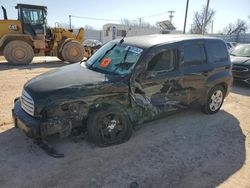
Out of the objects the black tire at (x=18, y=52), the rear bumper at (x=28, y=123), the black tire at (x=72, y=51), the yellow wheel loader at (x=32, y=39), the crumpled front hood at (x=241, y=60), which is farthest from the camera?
the black tire at (x=72, y=51)

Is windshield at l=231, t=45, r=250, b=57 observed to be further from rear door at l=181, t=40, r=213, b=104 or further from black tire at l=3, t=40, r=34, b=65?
black tire at l=3, t=40, r=34, b=65

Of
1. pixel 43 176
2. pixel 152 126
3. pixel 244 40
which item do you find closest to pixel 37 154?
pixel 43 176

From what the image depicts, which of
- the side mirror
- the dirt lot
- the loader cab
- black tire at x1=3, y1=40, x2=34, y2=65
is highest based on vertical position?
the loader cab

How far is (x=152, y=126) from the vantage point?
5.04 meters

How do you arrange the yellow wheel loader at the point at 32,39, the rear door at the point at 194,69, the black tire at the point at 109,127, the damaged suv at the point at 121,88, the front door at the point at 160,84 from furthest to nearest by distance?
the yellow wheel loader at the point at 32,39
the rear door at the point at 194,69
the front door at the point at 160,84
the black tire at the point at 109,127
the damaged suv at the point at 121,88

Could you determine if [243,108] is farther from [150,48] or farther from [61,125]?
[61,125]

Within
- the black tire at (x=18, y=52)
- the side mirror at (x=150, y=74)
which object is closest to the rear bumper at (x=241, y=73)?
the side mirror at (x=150, y=74)

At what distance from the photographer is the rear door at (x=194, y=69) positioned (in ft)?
16.1

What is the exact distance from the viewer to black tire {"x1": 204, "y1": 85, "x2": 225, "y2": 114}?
5.59 meters

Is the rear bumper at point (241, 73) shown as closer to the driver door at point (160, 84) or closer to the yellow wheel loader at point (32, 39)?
the driver door at point (160, 84)

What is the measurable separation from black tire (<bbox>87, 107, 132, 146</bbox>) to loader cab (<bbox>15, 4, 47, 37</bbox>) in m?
11.7

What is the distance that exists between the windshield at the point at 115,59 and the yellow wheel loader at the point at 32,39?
973cm

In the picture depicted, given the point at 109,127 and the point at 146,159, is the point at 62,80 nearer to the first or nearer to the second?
the point at 109,127

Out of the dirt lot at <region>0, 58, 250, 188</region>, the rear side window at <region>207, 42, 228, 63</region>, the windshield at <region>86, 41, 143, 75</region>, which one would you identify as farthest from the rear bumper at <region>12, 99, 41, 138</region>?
the rear side window at <region>207, 42, 228, 63</region>
